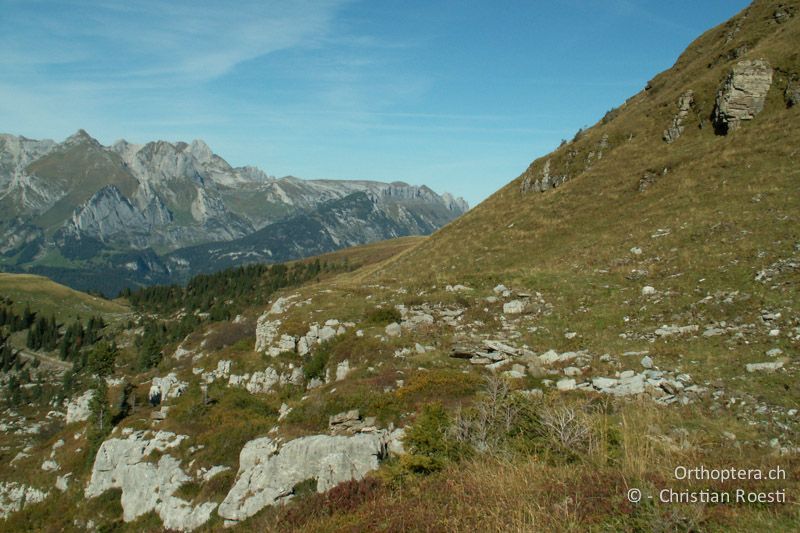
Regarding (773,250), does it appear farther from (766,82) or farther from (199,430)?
(199,430)

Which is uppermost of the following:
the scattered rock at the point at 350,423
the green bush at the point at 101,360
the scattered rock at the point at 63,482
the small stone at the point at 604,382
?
the small stone at the point at 604,382

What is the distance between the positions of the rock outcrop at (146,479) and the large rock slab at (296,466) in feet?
10.7

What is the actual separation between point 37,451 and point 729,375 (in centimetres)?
7139

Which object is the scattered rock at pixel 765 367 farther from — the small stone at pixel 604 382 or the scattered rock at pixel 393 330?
the scattered rock at pixel 393 330

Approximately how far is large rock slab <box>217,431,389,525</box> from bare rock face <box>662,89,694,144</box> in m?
48.5

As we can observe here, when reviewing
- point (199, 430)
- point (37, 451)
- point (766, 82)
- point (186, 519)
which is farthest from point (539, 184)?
point (37, 451)

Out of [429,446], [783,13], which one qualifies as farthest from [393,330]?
[783,13]

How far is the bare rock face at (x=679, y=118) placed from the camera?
48.5 m

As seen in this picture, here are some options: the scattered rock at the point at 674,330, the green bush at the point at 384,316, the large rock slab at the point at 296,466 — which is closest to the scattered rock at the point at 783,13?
the scattered rock at the point at 674,330

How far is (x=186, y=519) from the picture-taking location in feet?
66.4

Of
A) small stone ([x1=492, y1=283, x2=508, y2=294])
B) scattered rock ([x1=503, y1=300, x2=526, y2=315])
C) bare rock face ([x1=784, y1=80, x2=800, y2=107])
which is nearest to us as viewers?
scattered rock ([x1=503, y1=300, x2=526, y2=315])

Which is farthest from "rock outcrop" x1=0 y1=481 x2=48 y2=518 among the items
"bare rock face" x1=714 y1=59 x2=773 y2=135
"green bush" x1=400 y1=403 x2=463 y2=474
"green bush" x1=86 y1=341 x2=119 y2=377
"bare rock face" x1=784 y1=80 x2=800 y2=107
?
"bare rock face" x1=784 y1=80 x2=800 y2=107

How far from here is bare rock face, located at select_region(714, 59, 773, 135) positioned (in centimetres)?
4238

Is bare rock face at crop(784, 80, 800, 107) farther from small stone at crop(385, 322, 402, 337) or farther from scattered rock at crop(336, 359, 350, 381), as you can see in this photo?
scattered rock at crop(336, 359, 350, 381)
